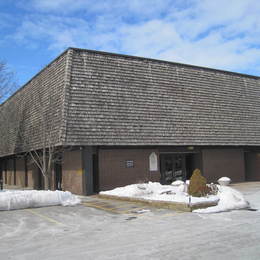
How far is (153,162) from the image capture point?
2219 centimetres

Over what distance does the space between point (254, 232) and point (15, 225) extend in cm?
697

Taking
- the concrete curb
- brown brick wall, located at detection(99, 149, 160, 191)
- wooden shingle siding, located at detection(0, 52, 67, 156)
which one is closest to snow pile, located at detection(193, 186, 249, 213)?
the concrete curb

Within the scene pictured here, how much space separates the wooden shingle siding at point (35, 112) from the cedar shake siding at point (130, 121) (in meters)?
0.09

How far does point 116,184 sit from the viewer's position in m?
20.5

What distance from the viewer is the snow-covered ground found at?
1283 cm

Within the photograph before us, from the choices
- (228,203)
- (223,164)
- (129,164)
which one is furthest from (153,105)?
(228,203)

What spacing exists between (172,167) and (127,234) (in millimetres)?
15205

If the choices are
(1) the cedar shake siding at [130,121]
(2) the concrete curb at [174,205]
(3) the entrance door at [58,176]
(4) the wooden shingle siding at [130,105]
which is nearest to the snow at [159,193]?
(2) the concrete curb at [174,205]

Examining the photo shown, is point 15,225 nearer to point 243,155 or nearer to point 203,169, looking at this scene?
point 203,169

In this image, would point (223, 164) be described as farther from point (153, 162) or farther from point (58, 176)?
point (58, 176)

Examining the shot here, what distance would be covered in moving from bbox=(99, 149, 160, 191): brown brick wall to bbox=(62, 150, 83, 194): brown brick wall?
50.7 inches

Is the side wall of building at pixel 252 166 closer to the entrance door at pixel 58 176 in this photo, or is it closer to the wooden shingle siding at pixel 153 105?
the wooden shingle siding at pixel 153 105

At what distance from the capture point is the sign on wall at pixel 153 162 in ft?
72.3

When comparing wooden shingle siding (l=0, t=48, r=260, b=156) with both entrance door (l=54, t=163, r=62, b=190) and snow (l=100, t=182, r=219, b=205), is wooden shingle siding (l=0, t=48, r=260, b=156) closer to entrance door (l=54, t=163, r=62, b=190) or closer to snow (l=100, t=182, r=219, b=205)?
entrance door (l=54, t=163, r=62, b=190)
